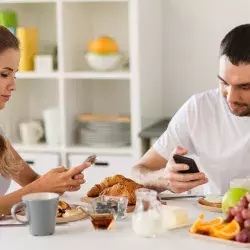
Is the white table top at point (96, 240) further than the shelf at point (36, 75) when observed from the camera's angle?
No

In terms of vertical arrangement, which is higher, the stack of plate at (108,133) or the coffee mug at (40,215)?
the coffee mug at (40,215)

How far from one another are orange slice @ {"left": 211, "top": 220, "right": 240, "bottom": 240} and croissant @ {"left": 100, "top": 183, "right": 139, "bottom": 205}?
39 centimetres

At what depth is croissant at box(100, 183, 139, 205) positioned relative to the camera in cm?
211

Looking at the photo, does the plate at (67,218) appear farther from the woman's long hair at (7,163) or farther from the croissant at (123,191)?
the woman's long hair at (7,163)

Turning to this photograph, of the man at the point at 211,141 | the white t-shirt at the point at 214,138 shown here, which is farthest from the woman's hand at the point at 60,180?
the white t-shirt at the point at 214,138

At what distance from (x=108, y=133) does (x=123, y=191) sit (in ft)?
5.71

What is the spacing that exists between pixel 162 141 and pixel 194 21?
1.48m

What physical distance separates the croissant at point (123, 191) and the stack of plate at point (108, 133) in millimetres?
1681

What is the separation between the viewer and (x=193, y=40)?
156 inches

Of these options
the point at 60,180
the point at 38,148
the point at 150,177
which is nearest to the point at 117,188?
the point at 60,180

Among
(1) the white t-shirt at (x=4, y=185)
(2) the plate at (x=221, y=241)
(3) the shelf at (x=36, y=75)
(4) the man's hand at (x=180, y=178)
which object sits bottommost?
(1) the white t-shirt at (x=4, y=185)

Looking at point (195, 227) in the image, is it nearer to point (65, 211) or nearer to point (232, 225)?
point (232, 225)

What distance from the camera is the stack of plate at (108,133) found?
3863 millimetres

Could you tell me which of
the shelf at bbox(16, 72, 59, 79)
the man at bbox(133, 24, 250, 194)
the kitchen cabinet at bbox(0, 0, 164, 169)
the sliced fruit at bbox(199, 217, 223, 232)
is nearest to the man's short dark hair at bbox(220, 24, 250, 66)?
the man at bbox(133, 24, 250, 194)
